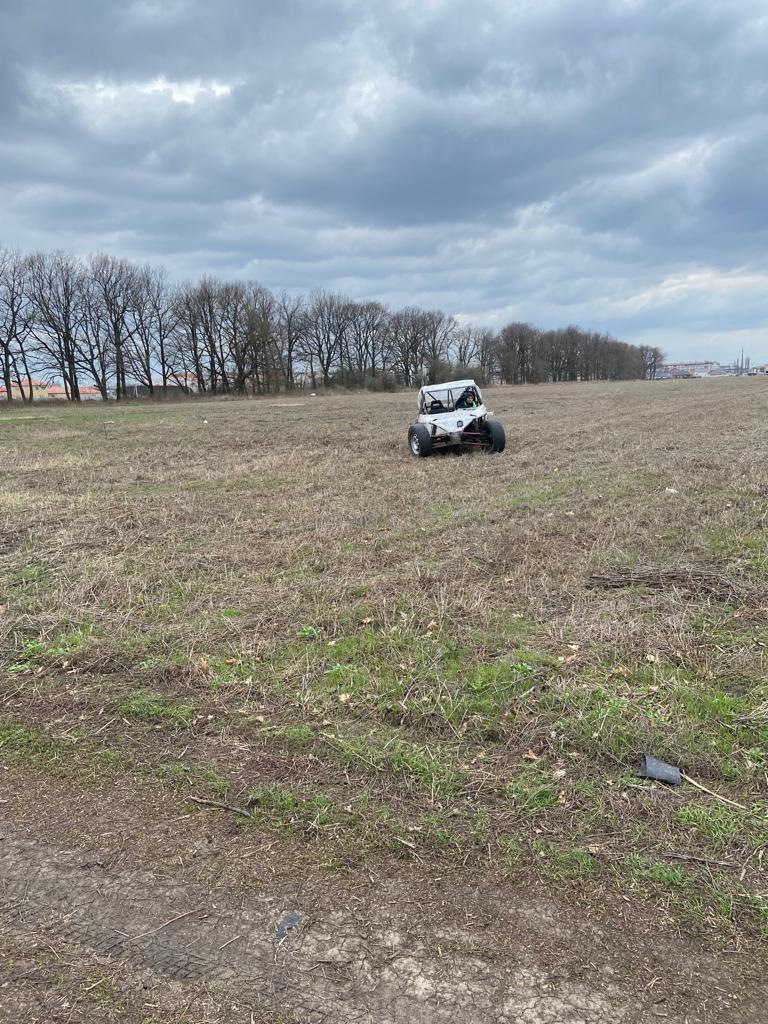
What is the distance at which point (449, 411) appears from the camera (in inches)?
609

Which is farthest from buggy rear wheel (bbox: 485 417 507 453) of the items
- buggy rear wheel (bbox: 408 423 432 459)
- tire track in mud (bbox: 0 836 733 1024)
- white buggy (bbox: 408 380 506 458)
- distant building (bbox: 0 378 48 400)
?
distant building (bbox: 0 378 48 400)

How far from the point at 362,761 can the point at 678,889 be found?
5.19ft

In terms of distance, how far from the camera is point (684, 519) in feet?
24.9

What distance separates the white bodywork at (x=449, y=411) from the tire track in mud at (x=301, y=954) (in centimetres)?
1288

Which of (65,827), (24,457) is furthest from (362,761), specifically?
(24,457)

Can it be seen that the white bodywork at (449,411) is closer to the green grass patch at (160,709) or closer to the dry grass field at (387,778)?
the dry grass field at (387,778)

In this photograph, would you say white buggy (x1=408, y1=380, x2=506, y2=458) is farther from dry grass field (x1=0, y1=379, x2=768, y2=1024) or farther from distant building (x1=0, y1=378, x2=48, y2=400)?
distant building (x1=0, y1=378, x2=48, y2=400)

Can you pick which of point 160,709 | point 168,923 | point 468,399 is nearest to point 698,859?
point 168,923

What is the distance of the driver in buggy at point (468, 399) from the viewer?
15633 mm

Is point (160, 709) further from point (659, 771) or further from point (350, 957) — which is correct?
point (659, 771)

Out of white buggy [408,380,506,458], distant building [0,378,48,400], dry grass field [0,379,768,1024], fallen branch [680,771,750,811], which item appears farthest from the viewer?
distant building [0,378,48,400]

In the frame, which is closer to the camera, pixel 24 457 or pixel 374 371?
pixel 24 457

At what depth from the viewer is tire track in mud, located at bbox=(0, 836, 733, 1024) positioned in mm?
1963

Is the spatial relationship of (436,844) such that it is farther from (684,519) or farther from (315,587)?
(684,519)
